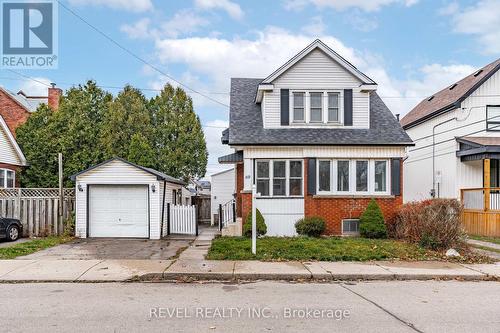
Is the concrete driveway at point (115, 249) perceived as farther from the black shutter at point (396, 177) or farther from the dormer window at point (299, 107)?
the black shutter at point (396, 177)

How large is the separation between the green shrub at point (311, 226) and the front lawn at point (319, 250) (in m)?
1.46

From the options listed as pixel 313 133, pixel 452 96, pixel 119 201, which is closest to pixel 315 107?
pixel 313 133

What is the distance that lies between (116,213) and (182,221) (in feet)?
9.16

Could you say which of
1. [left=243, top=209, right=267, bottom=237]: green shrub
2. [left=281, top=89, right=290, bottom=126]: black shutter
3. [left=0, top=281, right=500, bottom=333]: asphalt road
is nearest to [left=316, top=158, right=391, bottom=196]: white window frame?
[left=281, top=89, right=290, bottom=126]: black shutter

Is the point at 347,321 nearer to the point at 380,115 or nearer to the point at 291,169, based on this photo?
the point at 291,169

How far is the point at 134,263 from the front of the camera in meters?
11.2

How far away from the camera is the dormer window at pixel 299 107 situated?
706 inches

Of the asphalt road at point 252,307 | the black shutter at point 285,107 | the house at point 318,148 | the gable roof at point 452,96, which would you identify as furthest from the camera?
the gable roof at point 452,96

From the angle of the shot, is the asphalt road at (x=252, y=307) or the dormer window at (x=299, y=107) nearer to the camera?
the asphalt road at (x=252, y=307)

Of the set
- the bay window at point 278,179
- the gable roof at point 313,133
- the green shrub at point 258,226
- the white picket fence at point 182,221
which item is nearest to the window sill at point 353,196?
the bay window at point 278,179

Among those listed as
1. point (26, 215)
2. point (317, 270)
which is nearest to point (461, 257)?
point (317, 270)

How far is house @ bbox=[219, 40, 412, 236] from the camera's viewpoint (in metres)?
17.0

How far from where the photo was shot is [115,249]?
13.8m

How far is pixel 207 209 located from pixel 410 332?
Result: 2192 cm
